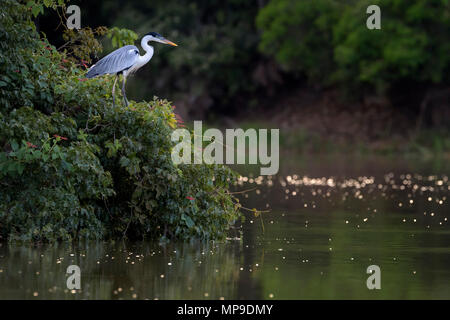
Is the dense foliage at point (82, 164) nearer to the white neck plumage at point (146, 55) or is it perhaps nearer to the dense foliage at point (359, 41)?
the white neck plumage at point (146, 55)

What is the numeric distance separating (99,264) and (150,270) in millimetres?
773

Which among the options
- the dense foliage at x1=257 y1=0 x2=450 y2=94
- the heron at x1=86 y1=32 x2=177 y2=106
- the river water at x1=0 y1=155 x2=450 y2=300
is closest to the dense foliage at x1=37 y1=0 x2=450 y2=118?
the dense foliage at x1=257 y1=0 x2=450 y2=94

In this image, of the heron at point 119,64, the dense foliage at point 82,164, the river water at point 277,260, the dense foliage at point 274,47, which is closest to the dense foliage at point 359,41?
the dense foliage at point 274,47

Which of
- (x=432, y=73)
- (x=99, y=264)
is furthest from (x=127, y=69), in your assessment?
(x=432, y=73)

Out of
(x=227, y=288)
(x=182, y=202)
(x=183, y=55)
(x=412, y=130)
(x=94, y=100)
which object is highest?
(x=183, y=55)

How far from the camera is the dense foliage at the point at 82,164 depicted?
13.7 metres

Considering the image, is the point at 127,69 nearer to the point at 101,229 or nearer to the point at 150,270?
the point at 101,229

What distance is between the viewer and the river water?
34.0ft

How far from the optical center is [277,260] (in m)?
12.7

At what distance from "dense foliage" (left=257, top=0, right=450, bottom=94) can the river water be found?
2425 cm

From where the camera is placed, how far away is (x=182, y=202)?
48.2ft

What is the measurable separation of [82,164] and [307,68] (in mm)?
37217

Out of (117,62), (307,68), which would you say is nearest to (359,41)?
(307,68)

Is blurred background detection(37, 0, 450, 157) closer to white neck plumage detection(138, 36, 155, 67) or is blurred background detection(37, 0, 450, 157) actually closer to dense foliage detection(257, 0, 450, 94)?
dense foliage detection(257, 0, 450, 94)
